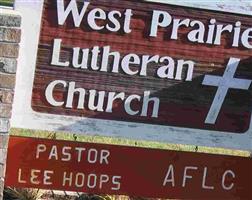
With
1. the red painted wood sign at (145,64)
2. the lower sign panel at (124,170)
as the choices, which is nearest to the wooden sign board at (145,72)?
the red painted wood sign at (145,64)

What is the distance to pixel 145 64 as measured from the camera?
4.53 m

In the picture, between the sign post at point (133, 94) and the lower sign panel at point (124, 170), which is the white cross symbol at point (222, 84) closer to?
the sign post at point (133, 94)

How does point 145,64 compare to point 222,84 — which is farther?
point 222,84

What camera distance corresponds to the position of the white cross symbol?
4.63 meters

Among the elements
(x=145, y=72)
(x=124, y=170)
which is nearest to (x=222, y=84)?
(x=145, y=72)

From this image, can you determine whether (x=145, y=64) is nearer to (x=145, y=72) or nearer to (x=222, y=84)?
(x=145, y=72)

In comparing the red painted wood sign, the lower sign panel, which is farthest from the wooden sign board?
the lower sign panel

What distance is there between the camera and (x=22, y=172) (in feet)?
14.8

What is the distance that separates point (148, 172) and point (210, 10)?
1168mm

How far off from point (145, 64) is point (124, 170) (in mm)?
725

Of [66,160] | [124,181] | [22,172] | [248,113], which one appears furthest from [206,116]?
[22,172]

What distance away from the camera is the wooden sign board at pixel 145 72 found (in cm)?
443

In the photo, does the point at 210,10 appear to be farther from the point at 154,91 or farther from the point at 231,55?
the point at 154,91

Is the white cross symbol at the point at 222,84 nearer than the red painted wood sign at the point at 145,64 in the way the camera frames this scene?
No
